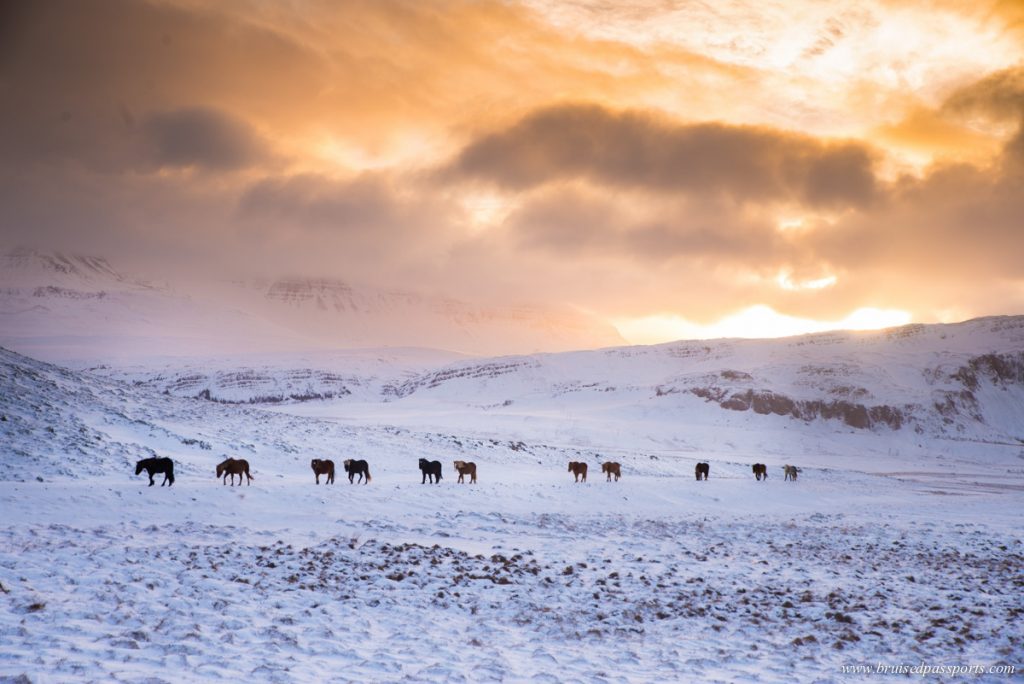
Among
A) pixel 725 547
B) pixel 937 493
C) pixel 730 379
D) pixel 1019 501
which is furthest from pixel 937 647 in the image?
pixel 730 379

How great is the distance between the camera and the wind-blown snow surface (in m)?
10.1

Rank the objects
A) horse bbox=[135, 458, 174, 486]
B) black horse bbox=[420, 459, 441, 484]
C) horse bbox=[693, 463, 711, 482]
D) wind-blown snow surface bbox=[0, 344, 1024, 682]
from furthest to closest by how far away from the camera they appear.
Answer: horse bbox=[693, 463, 711, 482] → black horse bbox=[420, 459, 441, 484] → horse bbox=[135, 458, 174, 486] → wind-blown snow surface bbox=[0, 344, 1024, 682]

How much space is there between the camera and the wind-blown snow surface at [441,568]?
1012cm

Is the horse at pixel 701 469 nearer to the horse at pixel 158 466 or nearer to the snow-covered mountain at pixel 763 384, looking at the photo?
the horse at pixel 158 466

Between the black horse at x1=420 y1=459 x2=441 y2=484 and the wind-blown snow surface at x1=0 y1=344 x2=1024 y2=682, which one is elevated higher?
the black horse at x1=420 y1=459 x2=441 y2=484

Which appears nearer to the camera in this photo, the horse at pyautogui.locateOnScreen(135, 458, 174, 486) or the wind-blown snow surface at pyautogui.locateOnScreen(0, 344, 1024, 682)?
the wind-blown snow surface at pyautogui.locateOnScreen(0, 344, 1024, 682)

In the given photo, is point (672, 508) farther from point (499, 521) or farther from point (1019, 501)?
point (1019, 501)

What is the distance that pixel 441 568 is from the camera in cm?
1614

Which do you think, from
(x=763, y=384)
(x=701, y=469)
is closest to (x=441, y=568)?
(x=701, y=469)

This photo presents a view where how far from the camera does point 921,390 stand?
108 meters

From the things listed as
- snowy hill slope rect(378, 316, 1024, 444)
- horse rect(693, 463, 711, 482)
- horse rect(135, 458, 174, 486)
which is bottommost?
horse rect(693, 463, 711, 482)

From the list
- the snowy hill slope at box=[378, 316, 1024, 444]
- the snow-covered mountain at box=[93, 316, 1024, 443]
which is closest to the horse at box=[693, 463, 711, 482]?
the snow-covered mountain at box=[93, 316, 1024, 443]

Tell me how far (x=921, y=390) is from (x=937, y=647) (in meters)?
115

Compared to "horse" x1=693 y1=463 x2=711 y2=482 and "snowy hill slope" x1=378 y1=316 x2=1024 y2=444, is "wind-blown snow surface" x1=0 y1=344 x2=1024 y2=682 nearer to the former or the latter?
"horse" x1=693 y1=463 x2=711 y2=482
